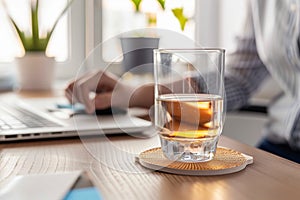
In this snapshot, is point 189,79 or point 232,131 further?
point 232,131

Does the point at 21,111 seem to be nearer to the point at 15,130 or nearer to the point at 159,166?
the point at 15,130

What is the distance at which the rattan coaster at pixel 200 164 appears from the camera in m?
0.54

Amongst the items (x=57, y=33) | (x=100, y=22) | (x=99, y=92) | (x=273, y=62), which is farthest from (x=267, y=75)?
(x=57, y=33)


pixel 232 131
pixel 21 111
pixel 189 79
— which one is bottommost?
pixel 232 131

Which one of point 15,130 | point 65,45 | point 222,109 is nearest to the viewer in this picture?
point 222,109

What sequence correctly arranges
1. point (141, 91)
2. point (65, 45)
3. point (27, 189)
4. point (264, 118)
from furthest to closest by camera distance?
point (65, 45), point (264, 118), point (141, 91), point (27, 189)

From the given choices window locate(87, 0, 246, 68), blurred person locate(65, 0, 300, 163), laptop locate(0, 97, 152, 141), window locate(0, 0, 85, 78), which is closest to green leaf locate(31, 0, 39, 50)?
window locate(0, 0, 85, 78)

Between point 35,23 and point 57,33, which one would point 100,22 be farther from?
point 35,23

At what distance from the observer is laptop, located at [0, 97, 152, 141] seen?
753mm

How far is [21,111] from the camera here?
3.31ft

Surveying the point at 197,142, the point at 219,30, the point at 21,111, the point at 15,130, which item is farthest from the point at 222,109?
the point at 219,30

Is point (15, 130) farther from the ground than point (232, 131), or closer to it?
farther from the ground

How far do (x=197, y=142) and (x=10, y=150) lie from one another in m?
0.27

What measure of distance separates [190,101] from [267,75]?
3.41ft
